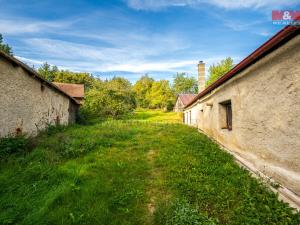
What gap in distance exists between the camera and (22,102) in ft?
27.5

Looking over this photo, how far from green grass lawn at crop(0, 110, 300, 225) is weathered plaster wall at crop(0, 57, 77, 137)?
2056 millimetres

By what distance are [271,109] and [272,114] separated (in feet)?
0.38

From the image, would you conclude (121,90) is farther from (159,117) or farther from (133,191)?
(133,191)

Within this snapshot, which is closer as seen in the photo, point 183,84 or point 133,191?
point 133,191

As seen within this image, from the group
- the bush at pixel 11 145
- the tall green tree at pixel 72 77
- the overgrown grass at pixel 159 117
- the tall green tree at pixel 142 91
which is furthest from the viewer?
the tall green tree at pixel 142 91

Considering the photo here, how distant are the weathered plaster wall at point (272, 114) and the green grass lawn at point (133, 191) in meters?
0.56

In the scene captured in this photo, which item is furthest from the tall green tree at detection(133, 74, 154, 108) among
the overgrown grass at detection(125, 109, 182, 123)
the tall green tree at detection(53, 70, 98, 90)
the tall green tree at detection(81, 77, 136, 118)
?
the tall green tree at detection(81, 77, 136, 118)

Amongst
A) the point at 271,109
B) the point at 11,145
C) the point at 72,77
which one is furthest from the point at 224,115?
the point at 72,77

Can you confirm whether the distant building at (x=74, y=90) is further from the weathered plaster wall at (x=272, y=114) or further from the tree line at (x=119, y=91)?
the weathered plaster wall at (x=272, y=114)

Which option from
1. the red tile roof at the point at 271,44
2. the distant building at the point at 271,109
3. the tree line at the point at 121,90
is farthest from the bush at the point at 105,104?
the red tile roof at the point at 271,44

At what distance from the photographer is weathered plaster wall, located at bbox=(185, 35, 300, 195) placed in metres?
3.62

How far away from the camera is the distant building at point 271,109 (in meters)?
3.60

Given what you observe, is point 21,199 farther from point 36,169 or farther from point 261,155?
point 261,155

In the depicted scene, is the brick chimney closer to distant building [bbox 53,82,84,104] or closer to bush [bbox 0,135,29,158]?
distant building [bbox 53,82,84,104]
